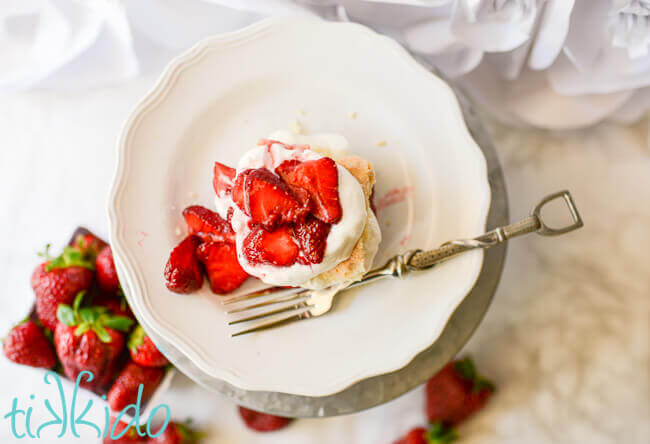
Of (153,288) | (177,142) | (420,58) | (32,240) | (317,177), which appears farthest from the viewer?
(32,240)

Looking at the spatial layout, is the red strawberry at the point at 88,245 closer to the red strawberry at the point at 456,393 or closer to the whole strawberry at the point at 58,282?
the whole strawberry at the point at 58,282

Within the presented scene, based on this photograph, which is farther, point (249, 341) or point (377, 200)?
point (377, 200)

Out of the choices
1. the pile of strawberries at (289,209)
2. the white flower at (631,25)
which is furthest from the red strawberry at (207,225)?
the white flower at (631,25)

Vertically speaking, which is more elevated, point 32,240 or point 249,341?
point 32,240

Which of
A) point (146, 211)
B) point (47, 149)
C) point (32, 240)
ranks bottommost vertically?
point (146, 211)

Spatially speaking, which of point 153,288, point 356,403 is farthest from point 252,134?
point 356,403

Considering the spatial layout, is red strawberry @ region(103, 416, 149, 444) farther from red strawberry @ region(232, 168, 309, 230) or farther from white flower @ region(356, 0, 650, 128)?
white flower @ region(356, 0, 650, 128)

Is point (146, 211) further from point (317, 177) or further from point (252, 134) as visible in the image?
point (317, 177)

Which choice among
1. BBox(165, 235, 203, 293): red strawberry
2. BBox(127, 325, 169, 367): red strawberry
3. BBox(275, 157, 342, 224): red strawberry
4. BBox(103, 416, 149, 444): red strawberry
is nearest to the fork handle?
BBox(275, 157, 342, 224): red strawberry
